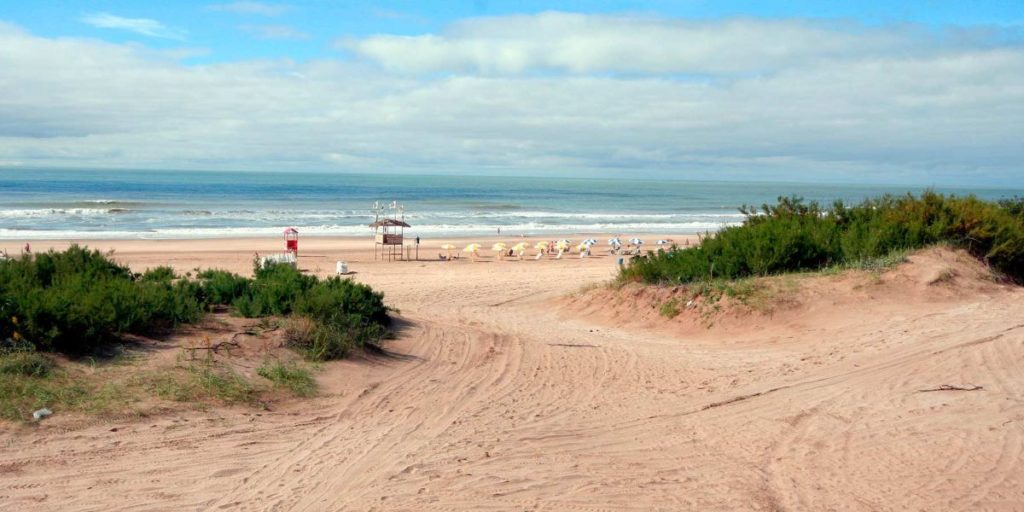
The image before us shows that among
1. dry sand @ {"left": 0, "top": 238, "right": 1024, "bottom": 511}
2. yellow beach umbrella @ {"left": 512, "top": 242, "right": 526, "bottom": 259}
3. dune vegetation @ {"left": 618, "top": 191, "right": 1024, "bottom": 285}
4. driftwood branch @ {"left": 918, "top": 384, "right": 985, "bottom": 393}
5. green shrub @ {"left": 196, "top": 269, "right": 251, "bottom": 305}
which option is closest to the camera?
dry sand @ {"left": 0, "top": 238, "right": 1024, "bottom": 511}

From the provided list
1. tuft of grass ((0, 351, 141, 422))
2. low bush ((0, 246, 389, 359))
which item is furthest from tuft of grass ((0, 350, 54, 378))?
low bush ((0, 246, 389, 359))

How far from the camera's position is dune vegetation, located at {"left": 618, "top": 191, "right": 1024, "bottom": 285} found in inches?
542

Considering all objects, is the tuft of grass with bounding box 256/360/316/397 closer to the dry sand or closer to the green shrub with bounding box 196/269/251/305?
the dry sand

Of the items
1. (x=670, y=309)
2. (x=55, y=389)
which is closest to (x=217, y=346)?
(x=55, y=389)

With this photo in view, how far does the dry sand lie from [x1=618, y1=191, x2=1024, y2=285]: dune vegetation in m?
2.05

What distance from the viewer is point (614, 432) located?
7.00m

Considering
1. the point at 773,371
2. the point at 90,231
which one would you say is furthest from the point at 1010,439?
the point at 90,231

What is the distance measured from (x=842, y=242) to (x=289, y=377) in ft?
32.1

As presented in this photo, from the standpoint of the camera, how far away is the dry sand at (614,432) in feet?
17.9

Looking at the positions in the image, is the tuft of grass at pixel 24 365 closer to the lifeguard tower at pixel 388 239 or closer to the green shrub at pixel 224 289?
the green shrub at pixel 224 289

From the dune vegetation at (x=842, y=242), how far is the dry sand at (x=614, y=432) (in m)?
2.05

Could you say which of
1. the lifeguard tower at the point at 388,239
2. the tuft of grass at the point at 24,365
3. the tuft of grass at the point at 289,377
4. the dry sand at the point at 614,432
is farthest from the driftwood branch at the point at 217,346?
the lifeguard tower at the point at 388,239

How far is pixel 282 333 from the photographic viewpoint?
28.8 feet

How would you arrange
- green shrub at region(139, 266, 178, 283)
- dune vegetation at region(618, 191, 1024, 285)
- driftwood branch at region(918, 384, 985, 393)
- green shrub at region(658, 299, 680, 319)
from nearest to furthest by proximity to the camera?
driftwood branch at region(918, 384, 985, 393)
green shrub at region(139, 266, 178, 283)
green shrub at region(658, 299, 680, 319)
dune vegetation at region(618, 191, 1024, 285)
